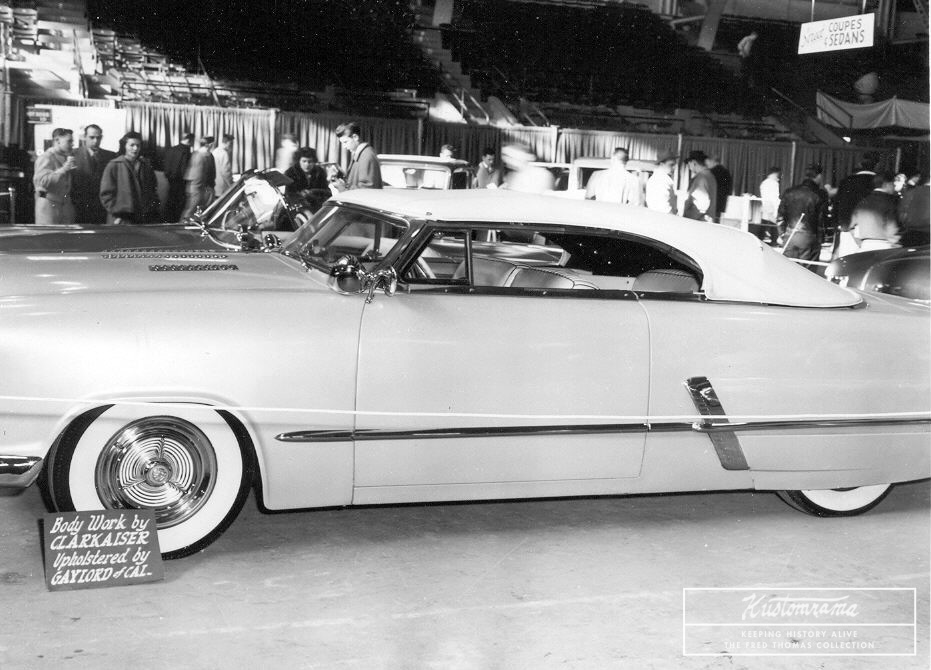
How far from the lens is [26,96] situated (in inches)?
369

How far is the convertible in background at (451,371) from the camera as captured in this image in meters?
3.11

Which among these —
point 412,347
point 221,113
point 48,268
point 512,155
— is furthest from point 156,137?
point 412,347

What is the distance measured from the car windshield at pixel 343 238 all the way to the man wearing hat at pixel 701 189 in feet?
20.6

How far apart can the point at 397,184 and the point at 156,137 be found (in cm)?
251

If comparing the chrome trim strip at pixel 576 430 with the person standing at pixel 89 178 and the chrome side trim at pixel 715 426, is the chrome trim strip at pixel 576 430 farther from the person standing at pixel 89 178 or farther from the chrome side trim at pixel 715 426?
the person standing at pixel 89 178

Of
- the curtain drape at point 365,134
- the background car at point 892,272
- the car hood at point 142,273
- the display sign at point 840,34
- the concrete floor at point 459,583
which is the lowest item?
the concrete floor at point 459,583

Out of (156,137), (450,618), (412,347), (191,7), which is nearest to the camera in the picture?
(450,618)

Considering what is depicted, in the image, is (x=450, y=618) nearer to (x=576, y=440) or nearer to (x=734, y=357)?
(x=576, y=440)

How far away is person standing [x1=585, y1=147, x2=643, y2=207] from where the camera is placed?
9.23 meters

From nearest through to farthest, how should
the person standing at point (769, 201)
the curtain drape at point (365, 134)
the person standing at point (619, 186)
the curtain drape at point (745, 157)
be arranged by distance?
the person standing at point (619, 186) → the curtain drape at point (365, 134) → the person standing at point (769, 201) → the curtain drape at point (745, 157)

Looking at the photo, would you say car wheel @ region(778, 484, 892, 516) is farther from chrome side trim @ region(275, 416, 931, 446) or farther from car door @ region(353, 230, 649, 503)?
car door @ region(353, 230, 649, 503)

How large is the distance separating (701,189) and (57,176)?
5.80 m

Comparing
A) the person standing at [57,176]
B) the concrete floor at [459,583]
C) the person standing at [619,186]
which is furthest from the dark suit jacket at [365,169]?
the concrete floor at [459,583]

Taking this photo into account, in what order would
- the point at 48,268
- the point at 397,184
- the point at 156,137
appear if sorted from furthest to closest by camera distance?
the point at 156,137 < the point at 397,184 < the point at 48,268
